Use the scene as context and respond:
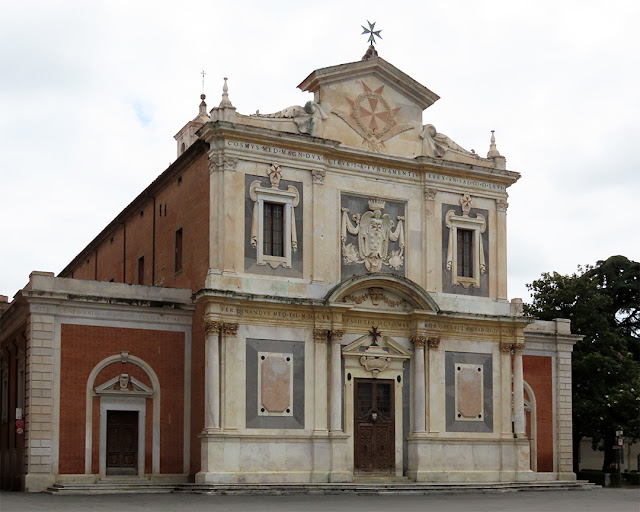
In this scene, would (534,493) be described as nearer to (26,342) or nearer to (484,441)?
(484,441)

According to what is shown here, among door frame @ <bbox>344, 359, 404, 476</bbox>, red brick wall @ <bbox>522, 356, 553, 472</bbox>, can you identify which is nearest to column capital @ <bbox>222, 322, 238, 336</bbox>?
door frame @ <bbox>344, 359, 404, 476</bbox>

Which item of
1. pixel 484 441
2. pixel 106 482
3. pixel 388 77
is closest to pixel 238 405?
pixel 106 482

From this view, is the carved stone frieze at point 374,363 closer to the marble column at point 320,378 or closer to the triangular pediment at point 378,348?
the triangular pediment at point 378,348

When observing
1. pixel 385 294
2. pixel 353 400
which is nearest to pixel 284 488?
pixel 353 400

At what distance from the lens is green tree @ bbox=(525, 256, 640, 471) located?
4603 cm

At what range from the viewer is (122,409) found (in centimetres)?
3164

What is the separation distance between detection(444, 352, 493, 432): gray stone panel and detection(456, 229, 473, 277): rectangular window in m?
3.12

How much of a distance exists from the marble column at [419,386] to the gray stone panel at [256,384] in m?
4.40

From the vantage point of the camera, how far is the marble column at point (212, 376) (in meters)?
31.0

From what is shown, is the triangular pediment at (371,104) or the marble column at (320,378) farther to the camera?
the triangular pediment at (371,104)

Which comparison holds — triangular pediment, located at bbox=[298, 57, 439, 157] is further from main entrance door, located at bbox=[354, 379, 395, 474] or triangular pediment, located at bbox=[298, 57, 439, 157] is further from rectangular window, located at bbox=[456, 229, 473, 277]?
main entrance door, located at bbox=[354, 379, 395, 474]

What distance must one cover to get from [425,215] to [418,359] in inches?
210

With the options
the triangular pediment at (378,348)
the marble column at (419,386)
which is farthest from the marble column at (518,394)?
the triangular pediment at (378,348)

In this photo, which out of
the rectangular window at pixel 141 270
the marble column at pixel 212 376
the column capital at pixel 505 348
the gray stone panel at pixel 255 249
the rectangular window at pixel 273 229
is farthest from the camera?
the rectangular window at pixel 141 270
